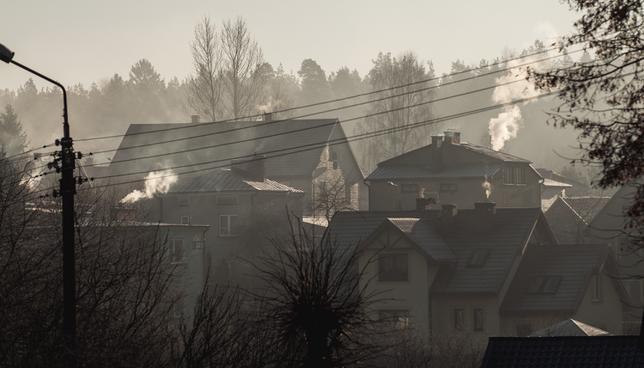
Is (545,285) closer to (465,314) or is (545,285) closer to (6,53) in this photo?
(465,314)

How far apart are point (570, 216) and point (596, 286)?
29166 millimetres

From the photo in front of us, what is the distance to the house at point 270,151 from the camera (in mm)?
103750

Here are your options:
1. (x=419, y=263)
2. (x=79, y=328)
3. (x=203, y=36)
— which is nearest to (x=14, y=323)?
(x=79, y=328)

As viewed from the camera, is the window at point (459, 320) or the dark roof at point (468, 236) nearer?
the window at point (459, 320)

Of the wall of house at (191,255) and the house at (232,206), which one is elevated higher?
the house at (232,206)

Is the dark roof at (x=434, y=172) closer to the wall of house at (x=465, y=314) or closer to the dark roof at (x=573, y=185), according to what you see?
the wall of house at (x=465, y=314)

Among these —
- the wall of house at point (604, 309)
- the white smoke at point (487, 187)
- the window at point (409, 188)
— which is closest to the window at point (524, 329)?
the wall of house at point (604, 309)

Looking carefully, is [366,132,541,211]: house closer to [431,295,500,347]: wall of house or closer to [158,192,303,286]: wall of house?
[158,192,303,286]: wall of house

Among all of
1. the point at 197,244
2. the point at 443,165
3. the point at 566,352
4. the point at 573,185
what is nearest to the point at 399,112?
the point at 573,185

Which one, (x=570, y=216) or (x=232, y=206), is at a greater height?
(x=232, y=206)

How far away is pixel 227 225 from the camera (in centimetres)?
8819

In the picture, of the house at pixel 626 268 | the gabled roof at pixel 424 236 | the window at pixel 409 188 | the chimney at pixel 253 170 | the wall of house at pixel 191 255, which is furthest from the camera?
the chimney at pixel 253 170

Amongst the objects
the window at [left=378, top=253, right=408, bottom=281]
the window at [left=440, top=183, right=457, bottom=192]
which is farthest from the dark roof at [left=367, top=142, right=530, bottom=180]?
the window at [left=378, top=253, right=408, bottom=281]

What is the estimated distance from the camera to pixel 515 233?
63.4 meters
